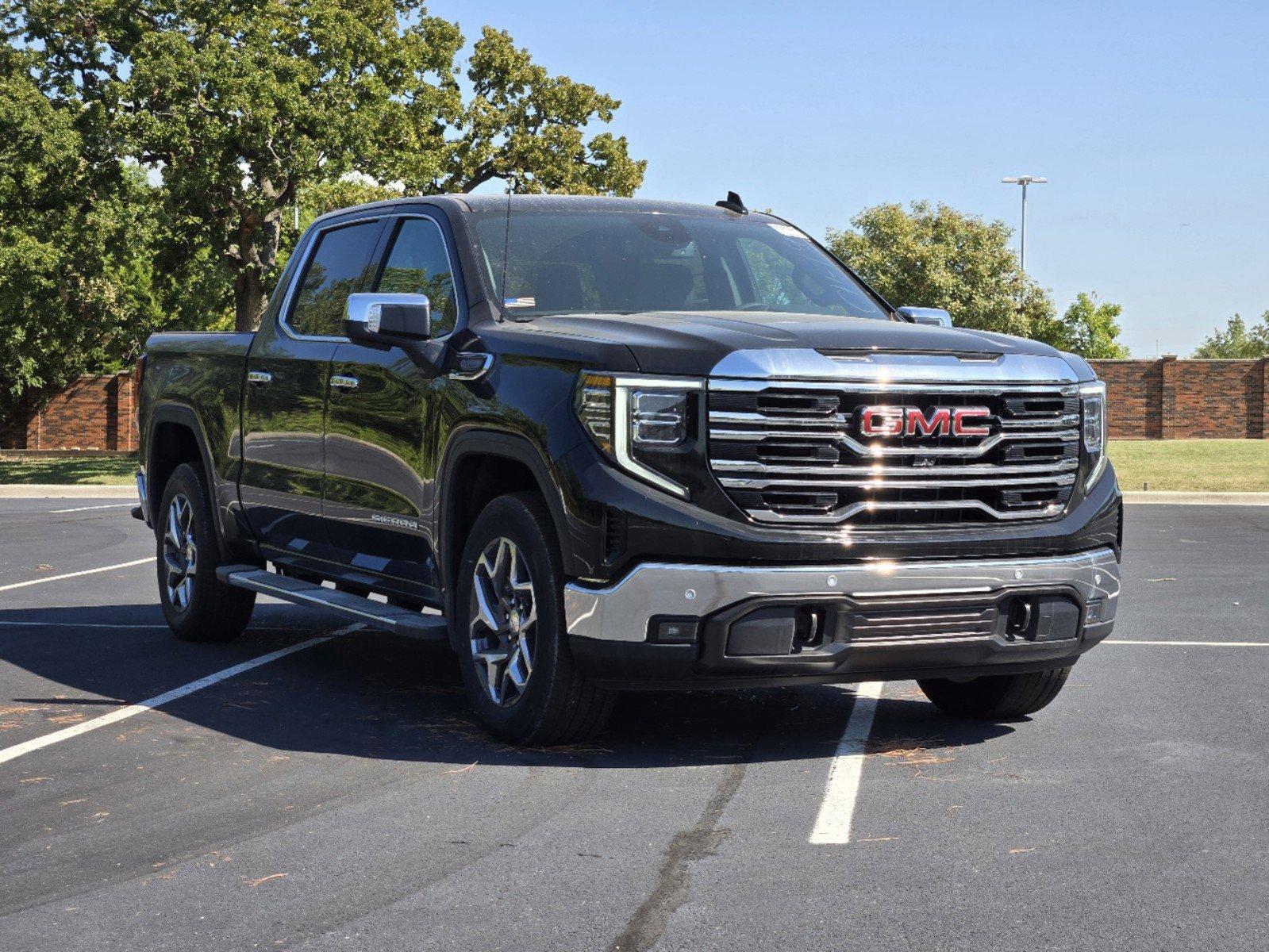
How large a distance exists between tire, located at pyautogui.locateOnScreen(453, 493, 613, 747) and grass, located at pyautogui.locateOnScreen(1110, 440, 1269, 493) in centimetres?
1844

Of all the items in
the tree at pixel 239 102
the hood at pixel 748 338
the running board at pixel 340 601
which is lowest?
the running board at pixel 340 601

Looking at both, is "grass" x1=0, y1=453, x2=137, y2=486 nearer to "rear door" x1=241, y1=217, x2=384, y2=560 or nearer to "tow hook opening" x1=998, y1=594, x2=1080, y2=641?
"rear door" x1=241, y1=217, x2=384, y2=560

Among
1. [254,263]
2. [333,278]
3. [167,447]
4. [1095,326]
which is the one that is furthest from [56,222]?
[1095,326]

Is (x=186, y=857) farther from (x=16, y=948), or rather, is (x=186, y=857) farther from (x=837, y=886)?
(x=837, y=886)

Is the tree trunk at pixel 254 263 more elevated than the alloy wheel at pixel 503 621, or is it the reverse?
the tree trunk at pixel 254 263

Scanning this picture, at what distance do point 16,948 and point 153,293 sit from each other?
3694 centimetres

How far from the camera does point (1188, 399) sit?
51.8 metres

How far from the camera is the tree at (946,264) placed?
194 ft

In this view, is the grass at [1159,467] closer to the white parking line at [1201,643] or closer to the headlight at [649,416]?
the white parking line at [1201,643]

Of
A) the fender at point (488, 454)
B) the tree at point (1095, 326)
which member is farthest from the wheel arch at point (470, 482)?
the tree at point (1095, 326)

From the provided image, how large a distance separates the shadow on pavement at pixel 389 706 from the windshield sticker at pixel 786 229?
7.30 ft

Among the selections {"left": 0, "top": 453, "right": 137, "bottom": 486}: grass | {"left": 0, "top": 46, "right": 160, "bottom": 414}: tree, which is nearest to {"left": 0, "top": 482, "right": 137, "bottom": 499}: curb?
{"left": 0, "top": 453, "right": 137, "bottom": 486}: grass

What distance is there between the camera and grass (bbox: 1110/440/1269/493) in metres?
27.7

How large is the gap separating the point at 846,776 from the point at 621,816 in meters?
0.99
